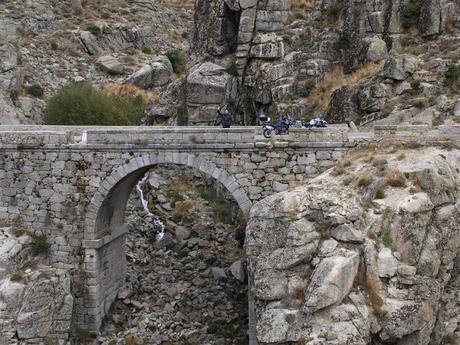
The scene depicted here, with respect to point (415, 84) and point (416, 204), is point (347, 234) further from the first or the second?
point (415, 84)

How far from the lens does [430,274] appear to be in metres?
15.2

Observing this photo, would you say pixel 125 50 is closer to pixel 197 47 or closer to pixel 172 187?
pixel 197 47

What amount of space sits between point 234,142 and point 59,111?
18166mm

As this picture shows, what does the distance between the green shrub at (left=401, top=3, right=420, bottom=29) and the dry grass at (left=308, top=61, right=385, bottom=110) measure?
8.77 ft

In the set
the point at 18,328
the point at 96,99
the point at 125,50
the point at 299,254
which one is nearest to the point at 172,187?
the point at 96,99

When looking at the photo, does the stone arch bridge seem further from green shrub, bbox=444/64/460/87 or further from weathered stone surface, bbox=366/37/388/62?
weathered stone surface, bbox=366/37/388/62

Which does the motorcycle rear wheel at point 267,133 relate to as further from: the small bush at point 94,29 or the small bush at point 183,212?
the small bush at point 94,29

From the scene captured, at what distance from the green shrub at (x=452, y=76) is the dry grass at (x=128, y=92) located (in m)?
25.6

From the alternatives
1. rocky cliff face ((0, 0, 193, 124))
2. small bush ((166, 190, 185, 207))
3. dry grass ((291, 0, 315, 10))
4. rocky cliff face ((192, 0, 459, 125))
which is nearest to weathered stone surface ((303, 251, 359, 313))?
rocky cliff face ((192, 0, 459, 125))

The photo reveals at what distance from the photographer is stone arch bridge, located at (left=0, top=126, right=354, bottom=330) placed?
19.2 m

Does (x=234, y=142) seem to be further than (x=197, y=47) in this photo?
No

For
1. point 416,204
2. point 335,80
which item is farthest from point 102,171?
point 335,80

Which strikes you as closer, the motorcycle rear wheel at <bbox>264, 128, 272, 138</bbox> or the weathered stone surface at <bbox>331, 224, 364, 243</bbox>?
the weathered stone surface at <bbox>331, 224, 364, 243</bbox>

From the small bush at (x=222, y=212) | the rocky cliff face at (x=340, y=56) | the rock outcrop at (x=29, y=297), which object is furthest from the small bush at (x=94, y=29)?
the rock outcrop at (x=29, y=297)
